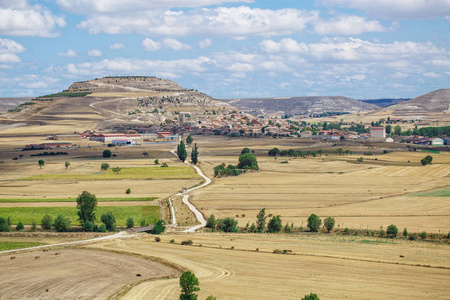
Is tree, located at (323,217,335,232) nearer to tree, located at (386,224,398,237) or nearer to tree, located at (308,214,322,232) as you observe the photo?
tree, located at (308,214,322,232)

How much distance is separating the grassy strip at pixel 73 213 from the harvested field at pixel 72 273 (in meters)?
17.9

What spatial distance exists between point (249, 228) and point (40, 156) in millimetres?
91915

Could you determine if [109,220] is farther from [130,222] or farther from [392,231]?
[392,231]

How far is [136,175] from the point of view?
4274 inches

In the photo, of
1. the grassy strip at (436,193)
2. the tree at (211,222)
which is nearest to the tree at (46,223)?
the tree at (211,222)

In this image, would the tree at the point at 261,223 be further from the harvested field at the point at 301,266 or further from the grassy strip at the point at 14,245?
the grassy strip at the point at 14,245

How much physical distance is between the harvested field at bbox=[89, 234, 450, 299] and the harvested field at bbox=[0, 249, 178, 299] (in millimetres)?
2121

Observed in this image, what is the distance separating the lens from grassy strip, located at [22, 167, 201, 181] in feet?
345

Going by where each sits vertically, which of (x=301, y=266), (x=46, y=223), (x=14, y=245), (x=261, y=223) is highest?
(x=46, y=223)

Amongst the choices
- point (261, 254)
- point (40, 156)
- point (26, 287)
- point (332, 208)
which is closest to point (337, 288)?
point (261, 254)

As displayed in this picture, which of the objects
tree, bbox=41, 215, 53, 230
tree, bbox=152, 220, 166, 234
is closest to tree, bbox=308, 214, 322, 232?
tree, bbox=152, 220, 166, 234

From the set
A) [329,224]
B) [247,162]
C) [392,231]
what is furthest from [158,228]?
[247,162]

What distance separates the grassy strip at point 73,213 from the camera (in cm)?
6869

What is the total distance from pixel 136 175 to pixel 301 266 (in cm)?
6708
